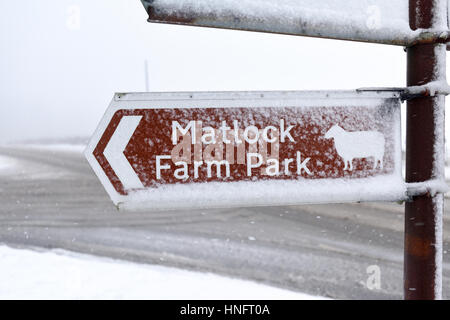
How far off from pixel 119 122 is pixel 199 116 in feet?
0.72

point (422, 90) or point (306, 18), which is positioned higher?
point (306, 18)

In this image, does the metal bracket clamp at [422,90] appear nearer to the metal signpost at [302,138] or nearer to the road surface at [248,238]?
the metal signpost at [302,138]

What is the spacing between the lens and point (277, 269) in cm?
418

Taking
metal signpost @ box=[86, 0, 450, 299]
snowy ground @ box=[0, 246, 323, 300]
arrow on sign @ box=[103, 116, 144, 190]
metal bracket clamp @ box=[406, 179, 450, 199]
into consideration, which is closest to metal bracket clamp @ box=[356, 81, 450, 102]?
metal signpost @ box=[86, 0, 450, 299]

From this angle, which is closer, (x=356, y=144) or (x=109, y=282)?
(x=356, y=144)

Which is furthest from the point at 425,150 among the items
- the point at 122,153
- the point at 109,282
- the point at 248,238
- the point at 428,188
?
the point at 248,238

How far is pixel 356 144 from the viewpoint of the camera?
1.13m

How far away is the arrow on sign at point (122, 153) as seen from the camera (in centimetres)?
104

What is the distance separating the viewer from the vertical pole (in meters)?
1.11

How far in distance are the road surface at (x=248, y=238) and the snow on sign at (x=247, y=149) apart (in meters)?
2.89

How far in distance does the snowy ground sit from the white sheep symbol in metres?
2.54

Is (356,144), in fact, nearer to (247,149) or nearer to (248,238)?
(247,149)

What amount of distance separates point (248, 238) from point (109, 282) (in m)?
2.10
